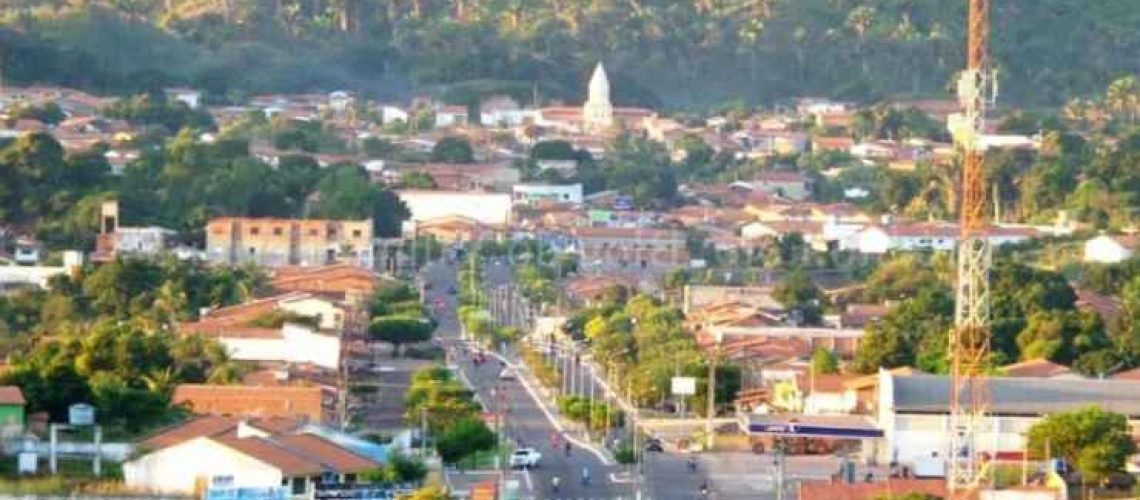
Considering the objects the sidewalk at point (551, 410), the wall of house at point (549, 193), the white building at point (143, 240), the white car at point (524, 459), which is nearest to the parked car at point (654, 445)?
the sidewalk at point (551, 410)

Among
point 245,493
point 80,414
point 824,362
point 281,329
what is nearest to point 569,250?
point 824,362

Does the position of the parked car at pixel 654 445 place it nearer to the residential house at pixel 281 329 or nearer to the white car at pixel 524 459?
the white car at pixel 524 459

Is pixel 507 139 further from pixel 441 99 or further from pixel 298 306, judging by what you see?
pixel 298 306

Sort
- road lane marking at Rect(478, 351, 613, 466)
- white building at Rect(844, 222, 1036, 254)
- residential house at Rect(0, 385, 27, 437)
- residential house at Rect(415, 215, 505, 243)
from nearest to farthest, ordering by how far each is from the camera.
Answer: residential house at Rect(0, 385, 27, 437)
road lane marking at Rect(478, 351, 613, 466)
white building at Rect(844, 222, 1036, 254)
residential house at Rect(415, 215, 505, 243)

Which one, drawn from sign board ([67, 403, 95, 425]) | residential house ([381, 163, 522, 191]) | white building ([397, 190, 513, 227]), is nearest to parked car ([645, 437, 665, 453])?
sign board ([67, 403, 95, 425])

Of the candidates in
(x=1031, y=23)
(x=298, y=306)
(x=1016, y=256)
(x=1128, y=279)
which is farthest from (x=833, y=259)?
(x=1031, y=23)

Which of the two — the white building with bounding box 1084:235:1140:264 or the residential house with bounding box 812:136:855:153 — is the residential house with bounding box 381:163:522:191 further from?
the white building with bounding box 1084:235:1140:264
